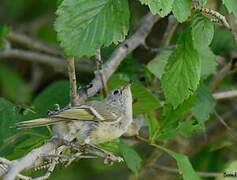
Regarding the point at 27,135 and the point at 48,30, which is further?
the point at 48,30

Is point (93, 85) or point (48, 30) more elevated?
point (48, 30)

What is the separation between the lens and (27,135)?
2883mm

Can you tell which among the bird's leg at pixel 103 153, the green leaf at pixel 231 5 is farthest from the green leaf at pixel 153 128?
the green leaf at pixel 231 5

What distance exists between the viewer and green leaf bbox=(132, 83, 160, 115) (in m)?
2.94

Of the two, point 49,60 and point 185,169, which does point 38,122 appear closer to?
point 185,169

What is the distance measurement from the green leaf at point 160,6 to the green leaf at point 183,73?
1.34 feet

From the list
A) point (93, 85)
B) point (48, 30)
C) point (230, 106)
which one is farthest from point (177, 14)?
point (48, 30)

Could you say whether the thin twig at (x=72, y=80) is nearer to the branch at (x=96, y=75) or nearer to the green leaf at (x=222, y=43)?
the branch at (x=96, y=75)

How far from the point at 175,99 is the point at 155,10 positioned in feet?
1.67

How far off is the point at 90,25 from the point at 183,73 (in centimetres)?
39

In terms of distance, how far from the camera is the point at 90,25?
2.44 metres

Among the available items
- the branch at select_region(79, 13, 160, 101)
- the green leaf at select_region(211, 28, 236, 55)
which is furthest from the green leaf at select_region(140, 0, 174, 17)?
the green leaf at select_region(211, 28, 236, 55)

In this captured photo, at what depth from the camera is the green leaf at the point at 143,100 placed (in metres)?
2.94

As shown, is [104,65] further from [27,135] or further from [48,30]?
[48,30]
